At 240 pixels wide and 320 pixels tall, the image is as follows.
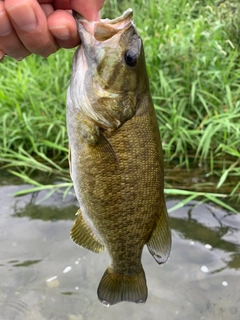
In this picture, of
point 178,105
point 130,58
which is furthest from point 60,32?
point 178,105

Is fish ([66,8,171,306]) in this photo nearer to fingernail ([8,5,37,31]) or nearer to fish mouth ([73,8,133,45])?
fish mouth ([73,8,133,45])

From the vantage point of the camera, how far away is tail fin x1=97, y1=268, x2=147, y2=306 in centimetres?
177

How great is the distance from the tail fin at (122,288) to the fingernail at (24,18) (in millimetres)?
1070

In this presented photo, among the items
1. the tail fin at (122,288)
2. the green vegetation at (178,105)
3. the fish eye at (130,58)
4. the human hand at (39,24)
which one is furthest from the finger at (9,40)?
the green vegetation at (178,105)

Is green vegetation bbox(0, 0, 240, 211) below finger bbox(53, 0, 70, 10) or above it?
below

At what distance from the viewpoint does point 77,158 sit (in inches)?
61.4

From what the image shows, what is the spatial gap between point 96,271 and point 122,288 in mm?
1031

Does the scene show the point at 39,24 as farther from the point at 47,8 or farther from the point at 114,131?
the point at 114,131

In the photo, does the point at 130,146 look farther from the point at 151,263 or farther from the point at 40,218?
the point at 40,218

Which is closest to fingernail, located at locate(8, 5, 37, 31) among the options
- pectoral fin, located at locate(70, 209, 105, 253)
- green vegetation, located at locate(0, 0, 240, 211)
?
pectoral fin, located at locate(70, 209, 105, 253)

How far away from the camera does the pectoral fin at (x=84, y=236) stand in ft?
5.87

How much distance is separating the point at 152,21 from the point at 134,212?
3.85 meters

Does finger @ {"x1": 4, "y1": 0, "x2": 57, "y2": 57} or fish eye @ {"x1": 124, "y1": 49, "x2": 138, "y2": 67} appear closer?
finger @ {"x1": 4, "y1": 0, "x2": 57, "y2": 57}

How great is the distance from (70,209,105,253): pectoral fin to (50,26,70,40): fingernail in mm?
743
